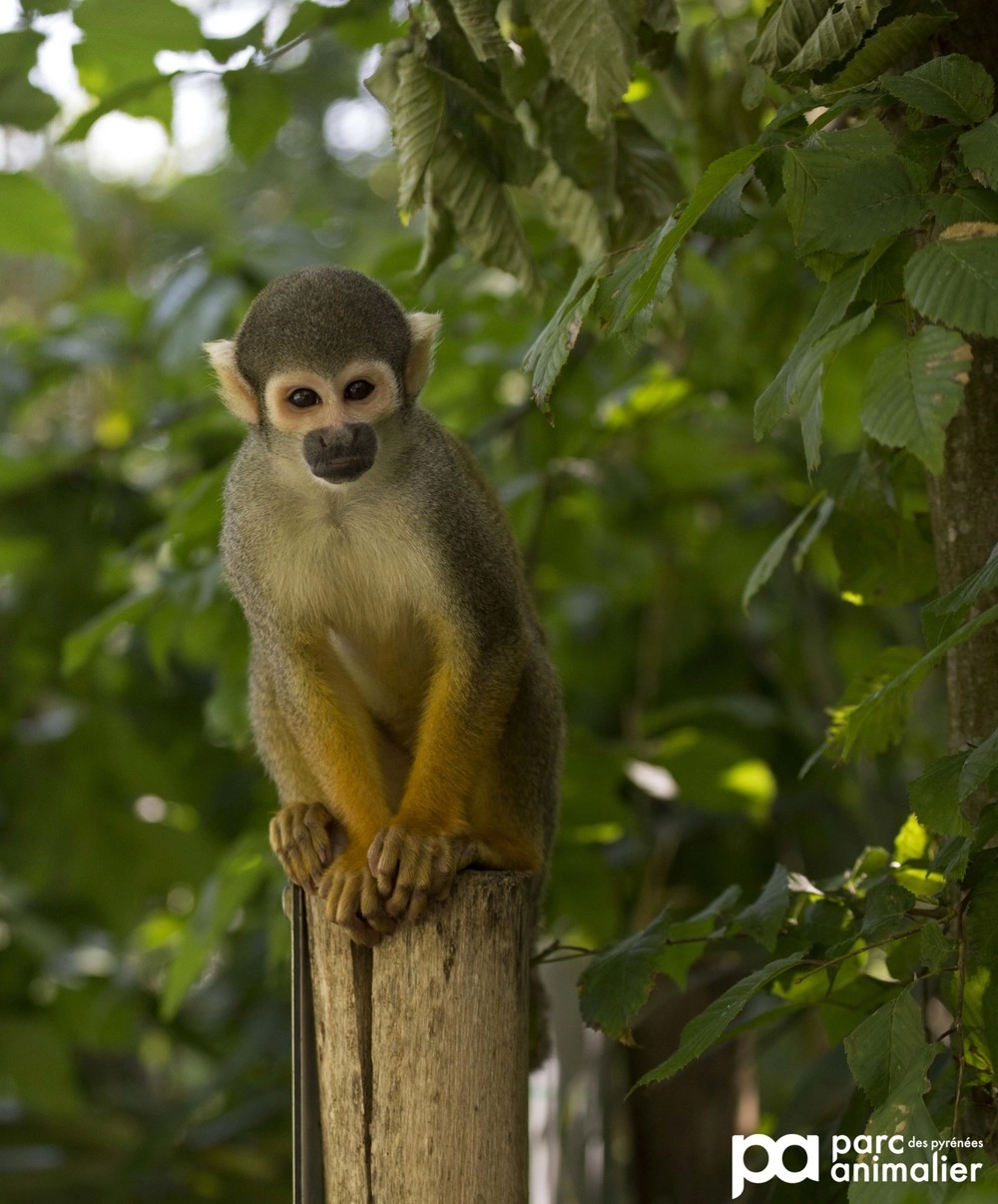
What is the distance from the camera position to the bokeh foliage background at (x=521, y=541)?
2562 mm

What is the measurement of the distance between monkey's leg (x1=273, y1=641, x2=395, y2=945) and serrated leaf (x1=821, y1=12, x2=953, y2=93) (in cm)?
160

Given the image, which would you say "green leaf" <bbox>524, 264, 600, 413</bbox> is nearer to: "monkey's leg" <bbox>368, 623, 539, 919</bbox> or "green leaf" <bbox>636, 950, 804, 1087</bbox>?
"green leaf" <bbox>636, 950, 804, 1087</bbox>

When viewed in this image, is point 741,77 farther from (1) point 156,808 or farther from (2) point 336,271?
(1) point 156,808

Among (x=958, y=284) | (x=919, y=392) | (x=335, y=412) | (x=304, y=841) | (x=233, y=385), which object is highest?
(x=233, y=385)

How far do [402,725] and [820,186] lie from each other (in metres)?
1.92

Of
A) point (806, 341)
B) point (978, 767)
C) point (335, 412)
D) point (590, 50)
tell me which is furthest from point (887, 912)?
point (335, 412)

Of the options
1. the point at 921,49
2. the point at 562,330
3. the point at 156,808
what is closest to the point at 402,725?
the point at 562,330

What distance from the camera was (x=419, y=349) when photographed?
9.61 ft

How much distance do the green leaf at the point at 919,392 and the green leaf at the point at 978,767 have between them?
41 cm

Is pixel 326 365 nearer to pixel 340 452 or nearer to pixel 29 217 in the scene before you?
pixel 340 452

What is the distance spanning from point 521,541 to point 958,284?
2.89 m

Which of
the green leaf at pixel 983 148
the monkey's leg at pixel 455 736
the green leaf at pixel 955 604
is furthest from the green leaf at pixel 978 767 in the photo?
the monkey's leg at pixel 455 736

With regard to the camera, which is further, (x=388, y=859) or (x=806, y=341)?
(x=388, y=859)

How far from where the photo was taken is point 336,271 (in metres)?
2.83
